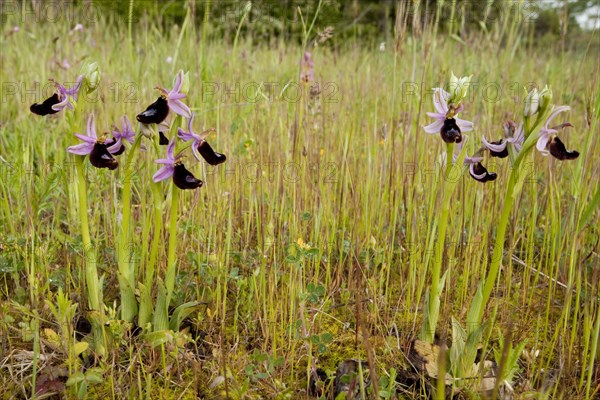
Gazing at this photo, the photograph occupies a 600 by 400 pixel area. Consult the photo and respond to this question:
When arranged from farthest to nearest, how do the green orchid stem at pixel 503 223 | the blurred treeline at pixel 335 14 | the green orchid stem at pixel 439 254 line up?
the blurred treeline at pixel 335 14 < the green orchid stem at pixel 439 254 < the green orchid stem at pixel 503 223

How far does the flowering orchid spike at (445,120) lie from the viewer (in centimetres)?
146

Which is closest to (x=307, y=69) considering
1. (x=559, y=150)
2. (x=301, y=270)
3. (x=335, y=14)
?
(x=301, y=270)

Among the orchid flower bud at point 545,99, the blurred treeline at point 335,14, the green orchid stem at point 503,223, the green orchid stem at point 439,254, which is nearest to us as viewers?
the orchid flower bud at point 545,99

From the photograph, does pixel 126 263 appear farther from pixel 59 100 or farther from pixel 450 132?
pixel 450 132

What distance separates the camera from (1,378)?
57.9 inches

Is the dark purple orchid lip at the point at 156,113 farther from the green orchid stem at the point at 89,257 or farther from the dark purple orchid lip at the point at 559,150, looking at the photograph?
the dark purple orchid lip at the point at 559,150

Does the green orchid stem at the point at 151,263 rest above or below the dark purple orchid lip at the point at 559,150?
below

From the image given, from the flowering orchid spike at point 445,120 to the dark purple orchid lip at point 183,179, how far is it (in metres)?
0.65

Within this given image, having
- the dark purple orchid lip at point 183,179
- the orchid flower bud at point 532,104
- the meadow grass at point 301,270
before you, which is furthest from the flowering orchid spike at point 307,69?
the orchid flower bud at point 532,104

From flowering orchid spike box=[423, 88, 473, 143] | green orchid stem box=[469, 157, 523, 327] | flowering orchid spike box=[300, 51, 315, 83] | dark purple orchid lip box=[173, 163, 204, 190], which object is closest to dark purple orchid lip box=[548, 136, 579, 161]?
green orchid stem box=[469, 157, 523, 327]

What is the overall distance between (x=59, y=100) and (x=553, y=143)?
136 cm

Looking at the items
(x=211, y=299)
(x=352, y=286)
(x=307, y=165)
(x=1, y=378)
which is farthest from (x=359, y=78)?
(x=1, y=378)

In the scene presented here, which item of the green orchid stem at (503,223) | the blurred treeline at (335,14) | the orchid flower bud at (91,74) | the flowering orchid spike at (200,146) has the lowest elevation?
the green orchid stem at (503,223)

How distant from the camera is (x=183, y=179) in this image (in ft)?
4.69
